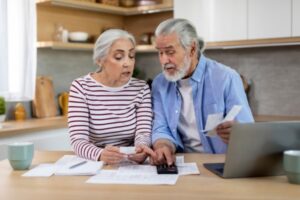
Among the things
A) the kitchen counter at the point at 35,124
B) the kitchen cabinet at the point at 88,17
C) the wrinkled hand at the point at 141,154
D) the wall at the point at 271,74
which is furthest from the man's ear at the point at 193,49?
Result: the wall at the point at 271,74

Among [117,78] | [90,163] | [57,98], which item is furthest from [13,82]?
[90,163]

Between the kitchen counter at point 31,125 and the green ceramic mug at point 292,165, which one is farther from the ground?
the green ceramic mug at point 292,165

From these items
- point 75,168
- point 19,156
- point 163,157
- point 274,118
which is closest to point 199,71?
point 163,157

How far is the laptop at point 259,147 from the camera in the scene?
1.34 metres

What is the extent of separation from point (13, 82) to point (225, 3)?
1.74m

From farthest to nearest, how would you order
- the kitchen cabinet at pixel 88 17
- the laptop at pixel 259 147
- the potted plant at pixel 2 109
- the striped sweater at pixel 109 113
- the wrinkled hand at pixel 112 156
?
the kitchen cabinet at pixel 88 17, the potted plant at pixel 2 109, the striped sweater at pixel 109 113, the wrinkled hand at pixel 112 156, the laptop at pixel 259 147

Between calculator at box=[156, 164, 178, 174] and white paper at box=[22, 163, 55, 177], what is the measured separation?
1.20ft

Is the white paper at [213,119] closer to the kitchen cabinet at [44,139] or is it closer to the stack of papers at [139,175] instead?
the stack of papers at [139,175]

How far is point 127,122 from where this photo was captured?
1970 millimetres

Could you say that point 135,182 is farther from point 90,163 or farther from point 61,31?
point 61,31

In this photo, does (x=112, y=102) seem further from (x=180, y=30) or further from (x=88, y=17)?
(x=88, y=17)

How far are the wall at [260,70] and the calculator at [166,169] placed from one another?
2.27 meters

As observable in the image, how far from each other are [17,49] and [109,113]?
1605mm

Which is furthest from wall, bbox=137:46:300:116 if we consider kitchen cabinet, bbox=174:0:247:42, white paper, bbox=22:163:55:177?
white paper, bbox=22:163:55:177
